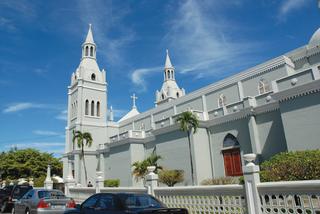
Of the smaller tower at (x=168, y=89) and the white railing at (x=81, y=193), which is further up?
the smaller tower at (x=168, y=89)

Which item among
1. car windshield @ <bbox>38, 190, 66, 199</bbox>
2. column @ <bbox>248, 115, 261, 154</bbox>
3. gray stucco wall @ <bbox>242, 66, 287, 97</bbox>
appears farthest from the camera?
gray stucco wall @ <bbox>242, 66, 287, 97</bbox>

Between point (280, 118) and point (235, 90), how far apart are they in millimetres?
9598

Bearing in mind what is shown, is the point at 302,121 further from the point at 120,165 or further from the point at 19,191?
the point at 120,165

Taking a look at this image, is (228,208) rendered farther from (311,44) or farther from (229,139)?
(311,44)

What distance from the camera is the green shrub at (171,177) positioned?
22.1 metres

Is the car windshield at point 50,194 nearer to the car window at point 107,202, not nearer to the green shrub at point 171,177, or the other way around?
the car window at point 107,202

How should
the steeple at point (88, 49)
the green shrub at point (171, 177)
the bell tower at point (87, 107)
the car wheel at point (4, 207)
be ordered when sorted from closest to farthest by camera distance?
the car wheel at point (4, 207), the green shrub at point (171, 177), the bell tower at point (87, 107), the steeple at point (88, 49)

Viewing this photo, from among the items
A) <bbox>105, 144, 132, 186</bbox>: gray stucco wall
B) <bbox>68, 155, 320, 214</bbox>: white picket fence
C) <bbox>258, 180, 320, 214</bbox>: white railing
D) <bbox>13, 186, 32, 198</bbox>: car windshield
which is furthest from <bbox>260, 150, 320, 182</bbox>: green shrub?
<bbox>105, 144, 132, 186</bbox>: gray stucco wall

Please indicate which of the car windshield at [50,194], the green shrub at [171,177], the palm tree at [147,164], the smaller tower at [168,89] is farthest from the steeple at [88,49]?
the car windshield at [50,194]

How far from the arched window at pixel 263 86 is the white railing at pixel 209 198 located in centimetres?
1700

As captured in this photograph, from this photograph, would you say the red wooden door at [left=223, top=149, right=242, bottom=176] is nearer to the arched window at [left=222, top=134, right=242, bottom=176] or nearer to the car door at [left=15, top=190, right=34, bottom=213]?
the arched window at [left=222, top=134, right=242, bottom=176]

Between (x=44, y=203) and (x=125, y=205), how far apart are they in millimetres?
5649

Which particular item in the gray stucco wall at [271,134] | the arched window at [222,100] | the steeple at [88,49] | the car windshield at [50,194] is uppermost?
the steeple at [88,49]

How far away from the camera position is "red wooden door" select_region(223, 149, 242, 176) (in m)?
20.8
